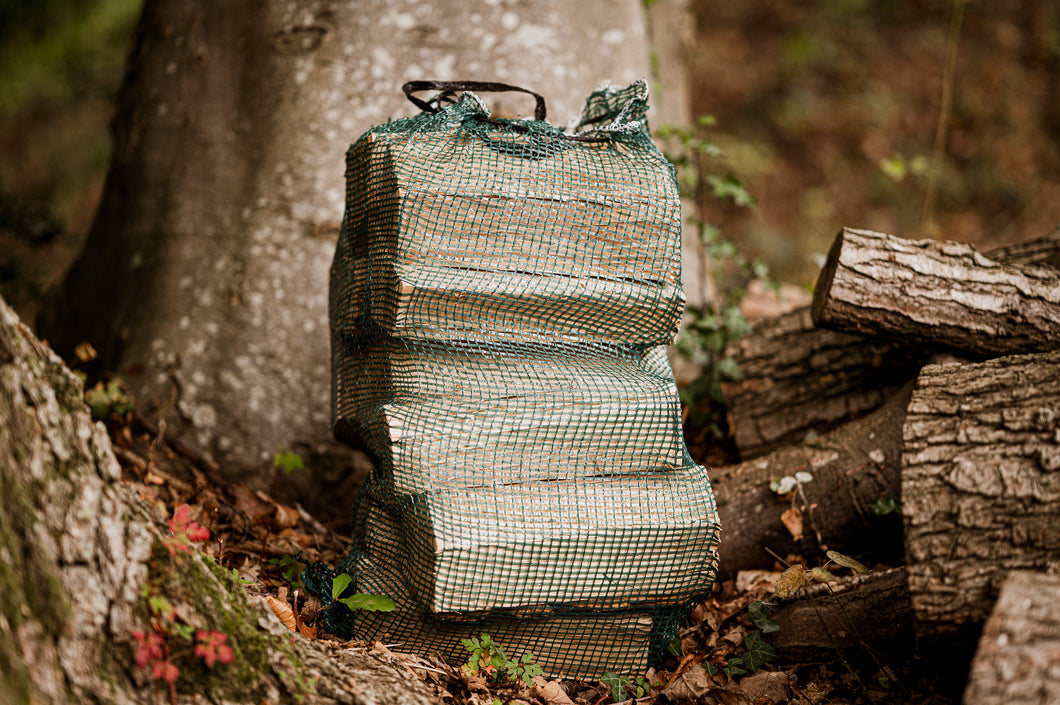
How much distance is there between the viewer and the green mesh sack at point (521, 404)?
1.91 meters

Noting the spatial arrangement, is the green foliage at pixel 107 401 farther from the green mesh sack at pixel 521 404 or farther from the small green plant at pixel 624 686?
the small green plant at pixel 624 686

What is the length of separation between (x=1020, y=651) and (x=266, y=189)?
9.13 feet

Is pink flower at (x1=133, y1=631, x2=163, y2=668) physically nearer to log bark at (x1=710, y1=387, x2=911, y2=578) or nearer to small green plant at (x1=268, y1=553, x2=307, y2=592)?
small green plant at (x1=268, y1=553, x2=307, y2=592)

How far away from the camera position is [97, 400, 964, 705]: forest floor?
75.9 inches

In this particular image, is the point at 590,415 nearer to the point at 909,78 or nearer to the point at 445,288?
the point at 445,288

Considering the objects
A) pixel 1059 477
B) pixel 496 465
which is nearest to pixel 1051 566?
pixel 1059 477

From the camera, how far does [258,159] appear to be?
3086 mm

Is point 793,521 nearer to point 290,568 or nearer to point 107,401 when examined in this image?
point 290,568

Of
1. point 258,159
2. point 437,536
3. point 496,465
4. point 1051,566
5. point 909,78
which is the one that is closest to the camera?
point 1051,566

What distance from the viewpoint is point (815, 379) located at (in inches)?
116

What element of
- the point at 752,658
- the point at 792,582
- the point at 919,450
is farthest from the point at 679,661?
the point at 919,450

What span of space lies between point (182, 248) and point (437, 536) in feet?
6.38

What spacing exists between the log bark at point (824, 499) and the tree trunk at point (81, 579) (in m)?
1.39

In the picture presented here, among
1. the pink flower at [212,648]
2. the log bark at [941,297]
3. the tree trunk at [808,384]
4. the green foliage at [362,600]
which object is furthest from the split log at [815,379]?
the pink flower at [212,648]
